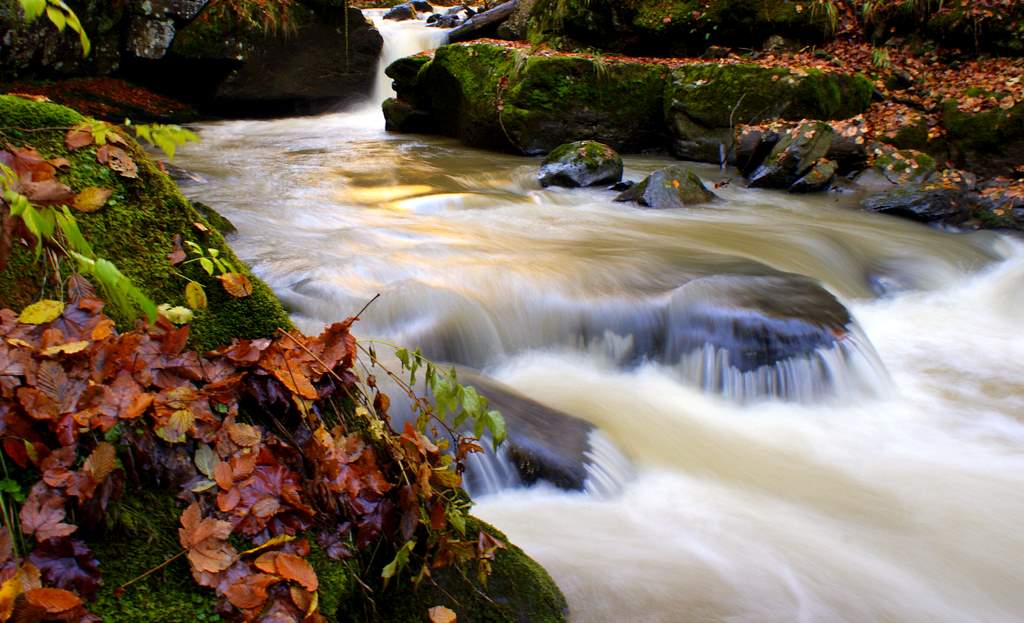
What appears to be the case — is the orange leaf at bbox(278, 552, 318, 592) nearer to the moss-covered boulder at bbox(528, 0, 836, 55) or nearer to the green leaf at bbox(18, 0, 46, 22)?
the green leaf at bbox(18, 0, 46, 22)

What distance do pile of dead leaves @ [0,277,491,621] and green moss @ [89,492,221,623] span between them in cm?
3

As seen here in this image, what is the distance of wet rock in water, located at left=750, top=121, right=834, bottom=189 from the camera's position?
9344mm

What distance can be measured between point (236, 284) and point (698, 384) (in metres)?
3.37

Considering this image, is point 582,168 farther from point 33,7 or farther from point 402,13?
point 402,13

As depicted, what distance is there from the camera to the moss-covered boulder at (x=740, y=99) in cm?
1030

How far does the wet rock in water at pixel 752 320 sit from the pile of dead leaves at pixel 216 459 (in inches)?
123

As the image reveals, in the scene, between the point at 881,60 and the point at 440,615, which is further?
the point at 881,60

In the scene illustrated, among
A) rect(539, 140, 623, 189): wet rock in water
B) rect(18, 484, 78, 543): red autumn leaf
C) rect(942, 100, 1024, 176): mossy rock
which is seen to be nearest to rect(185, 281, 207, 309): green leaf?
rect(18, 484, 78, 543): red autumn leaf

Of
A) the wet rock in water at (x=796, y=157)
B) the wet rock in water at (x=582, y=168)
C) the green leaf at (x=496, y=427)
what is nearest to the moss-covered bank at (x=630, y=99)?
the wet rock in water at (x=796, y=157)

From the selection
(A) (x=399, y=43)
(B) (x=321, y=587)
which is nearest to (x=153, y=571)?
(B) (x=321, y=587)

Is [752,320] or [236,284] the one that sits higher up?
[236,284]

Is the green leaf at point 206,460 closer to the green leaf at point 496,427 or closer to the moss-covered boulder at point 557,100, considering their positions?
the green leaf at point 496,427

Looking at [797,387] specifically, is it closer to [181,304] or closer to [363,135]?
[181,304]

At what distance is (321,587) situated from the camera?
1.71 metres
